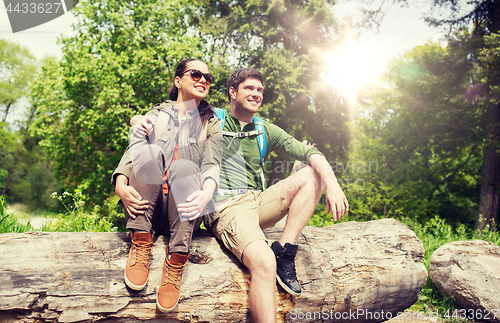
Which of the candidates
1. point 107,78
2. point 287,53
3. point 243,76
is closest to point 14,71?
point 107,78

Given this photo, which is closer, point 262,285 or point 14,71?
point 262,285

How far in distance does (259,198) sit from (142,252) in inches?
44.3

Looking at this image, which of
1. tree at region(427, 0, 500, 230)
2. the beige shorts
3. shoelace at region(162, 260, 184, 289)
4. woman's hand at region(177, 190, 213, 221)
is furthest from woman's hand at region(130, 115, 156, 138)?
tree at region(427, 0, 500, 230)

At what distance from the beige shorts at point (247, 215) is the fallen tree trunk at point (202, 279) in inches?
7.1

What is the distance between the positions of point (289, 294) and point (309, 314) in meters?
0.27

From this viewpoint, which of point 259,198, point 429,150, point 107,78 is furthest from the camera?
point 429,150

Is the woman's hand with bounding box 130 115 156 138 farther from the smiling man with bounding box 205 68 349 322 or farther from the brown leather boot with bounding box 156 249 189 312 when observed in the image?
the brown leather boot with bounding box 156 249 189 312

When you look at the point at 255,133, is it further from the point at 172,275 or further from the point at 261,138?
the point at 172,275

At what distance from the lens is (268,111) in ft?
32.4

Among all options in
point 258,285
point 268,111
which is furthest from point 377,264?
point 268,111

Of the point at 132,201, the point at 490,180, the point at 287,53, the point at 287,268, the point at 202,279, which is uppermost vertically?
the point at 287,53

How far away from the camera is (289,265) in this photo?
238cm

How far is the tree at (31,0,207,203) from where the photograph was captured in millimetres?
9695

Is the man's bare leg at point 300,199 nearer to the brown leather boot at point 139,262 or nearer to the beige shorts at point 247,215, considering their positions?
the beige shorts at point 247,215
